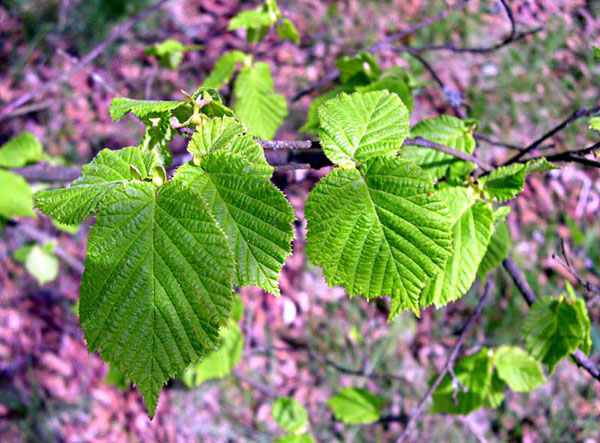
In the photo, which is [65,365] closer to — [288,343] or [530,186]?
[288,343]

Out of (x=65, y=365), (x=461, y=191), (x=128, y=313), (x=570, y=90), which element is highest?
(x=461, y=191)

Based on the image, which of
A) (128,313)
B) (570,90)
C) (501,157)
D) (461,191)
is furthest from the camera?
(570,90)

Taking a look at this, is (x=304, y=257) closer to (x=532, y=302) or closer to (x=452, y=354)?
(x=452, y=354)

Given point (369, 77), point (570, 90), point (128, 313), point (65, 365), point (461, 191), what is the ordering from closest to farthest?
1. point (128, 313)
2. point (461, 191)
3. point (369, 77)
4. point (65, 365)
5. point (570, 90)

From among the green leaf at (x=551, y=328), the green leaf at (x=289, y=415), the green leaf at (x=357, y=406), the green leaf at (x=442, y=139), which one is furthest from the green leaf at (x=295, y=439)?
the green leaf at (x=442, y=139)

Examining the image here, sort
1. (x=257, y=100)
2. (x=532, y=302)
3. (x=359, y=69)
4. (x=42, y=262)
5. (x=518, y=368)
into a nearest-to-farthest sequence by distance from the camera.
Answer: (x=532, y=302) < (x=359, y=69) < (x=518, y=368) < (x=257, y=100) < (x=42, y=262)

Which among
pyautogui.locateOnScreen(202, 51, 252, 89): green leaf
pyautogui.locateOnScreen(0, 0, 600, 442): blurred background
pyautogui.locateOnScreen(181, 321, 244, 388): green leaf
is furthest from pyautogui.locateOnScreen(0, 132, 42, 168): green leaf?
pyautogui.locateOnScreen(181, 321, 244, 388): green leaf

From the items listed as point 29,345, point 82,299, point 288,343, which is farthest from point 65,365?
point 82,299

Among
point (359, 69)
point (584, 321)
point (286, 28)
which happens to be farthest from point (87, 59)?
point (584, 321)
